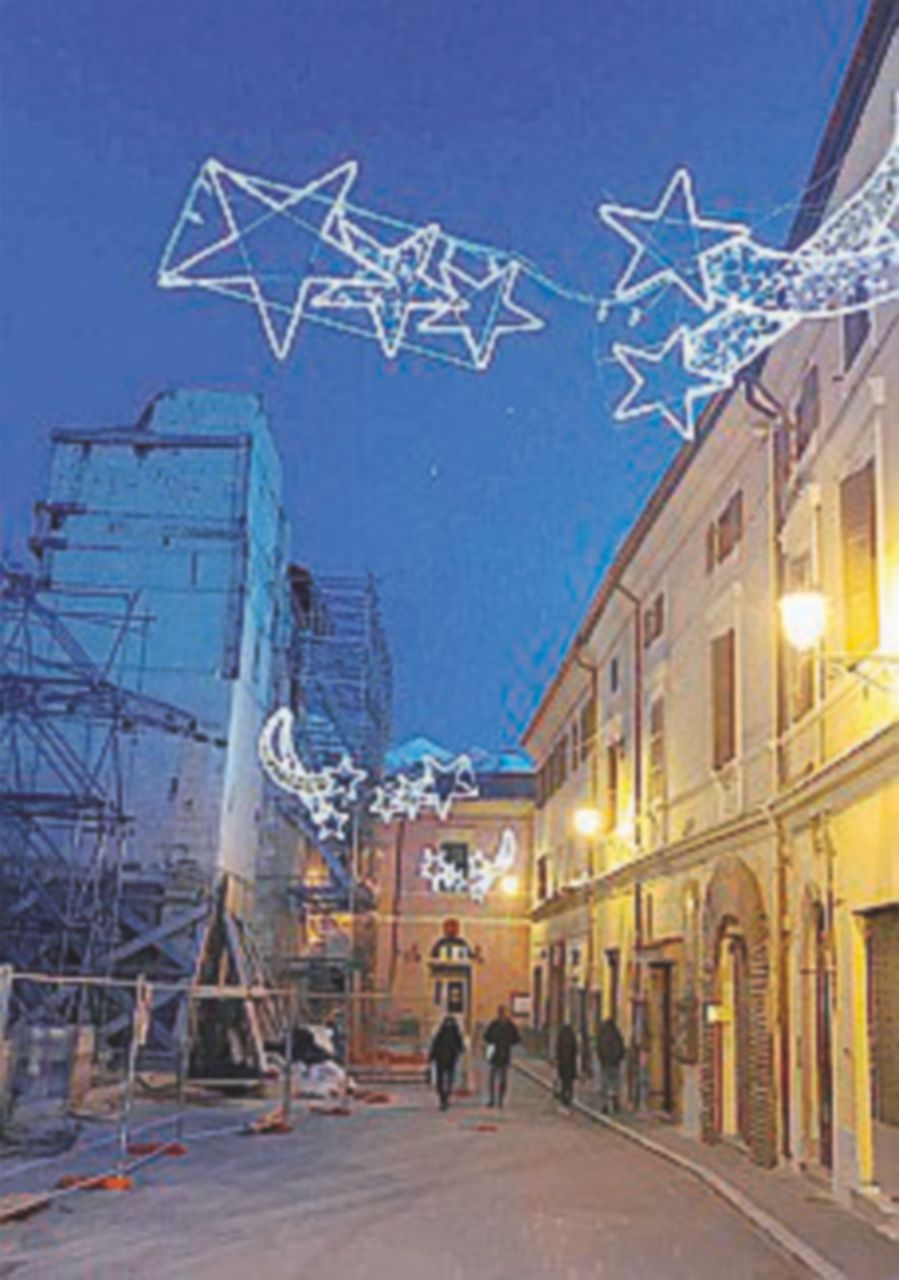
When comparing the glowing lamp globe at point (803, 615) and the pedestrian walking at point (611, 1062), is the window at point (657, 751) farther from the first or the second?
the glowing lamp globe at point (803, 615)

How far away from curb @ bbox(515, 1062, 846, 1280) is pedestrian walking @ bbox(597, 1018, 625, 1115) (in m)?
1.32

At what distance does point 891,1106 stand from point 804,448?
6536 millimetres

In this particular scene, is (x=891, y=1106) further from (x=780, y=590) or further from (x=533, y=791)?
(x=533, y=791)

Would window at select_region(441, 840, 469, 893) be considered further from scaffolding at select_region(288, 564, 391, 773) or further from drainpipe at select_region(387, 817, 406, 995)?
scaffolding at select_region(288, 564, 391, 773)

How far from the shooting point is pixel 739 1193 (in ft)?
43.2

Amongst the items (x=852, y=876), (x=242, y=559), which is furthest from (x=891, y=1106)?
(x=242, y=559)

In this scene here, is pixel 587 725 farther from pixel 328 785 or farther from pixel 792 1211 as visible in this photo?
pixel 792 1211

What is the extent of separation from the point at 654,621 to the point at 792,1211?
12.1 metres

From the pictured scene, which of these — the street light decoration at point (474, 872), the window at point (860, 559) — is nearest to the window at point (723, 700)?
the window at point (860, 559)

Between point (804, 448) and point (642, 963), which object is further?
point (642, 963)

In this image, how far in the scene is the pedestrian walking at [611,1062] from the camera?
73.7ft

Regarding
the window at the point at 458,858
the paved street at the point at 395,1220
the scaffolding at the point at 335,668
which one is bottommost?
the paved street at the point at 395,1220

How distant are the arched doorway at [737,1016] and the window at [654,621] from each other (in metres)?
5.67

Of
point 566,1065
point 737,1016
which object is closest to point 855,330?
point 737,1016
